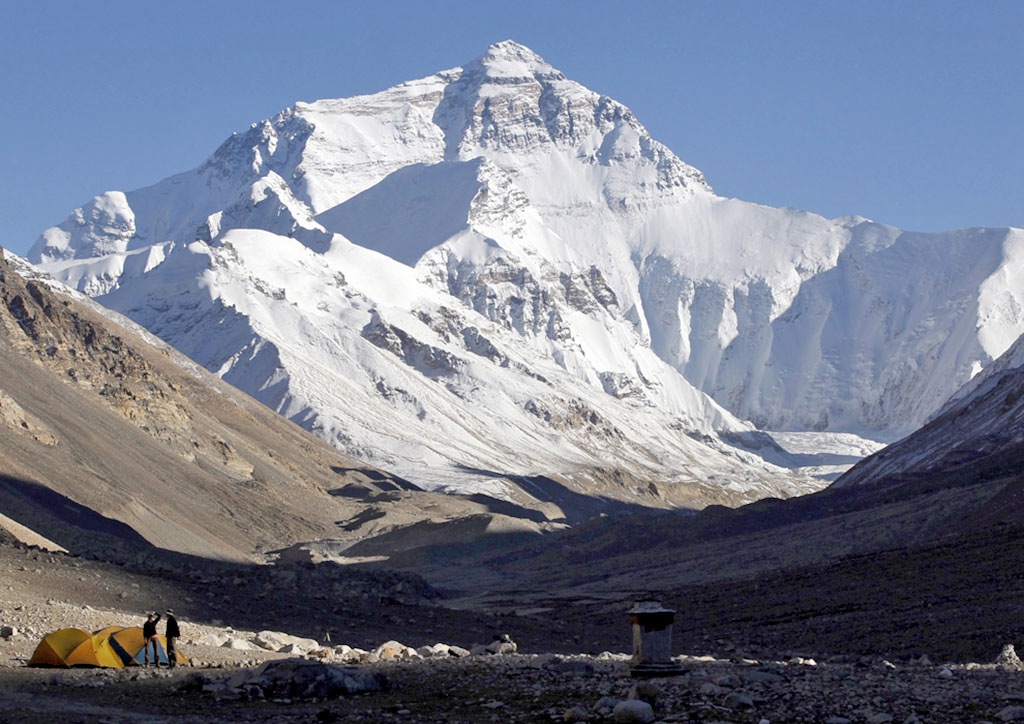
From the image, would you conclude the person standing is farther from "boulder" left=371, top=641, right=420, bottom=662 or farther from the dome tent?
"boulder" left=371, top=641, right=420, bottom=662

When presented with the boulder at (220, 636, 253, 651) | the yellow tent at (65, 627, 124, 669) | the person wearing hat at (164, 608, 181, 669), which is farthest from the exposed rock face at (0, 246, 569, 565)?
the person wearing hat at (164, 608, 181, 669)

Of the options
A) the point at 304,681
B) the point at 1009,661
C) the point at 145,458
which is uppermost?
the point at 145,458

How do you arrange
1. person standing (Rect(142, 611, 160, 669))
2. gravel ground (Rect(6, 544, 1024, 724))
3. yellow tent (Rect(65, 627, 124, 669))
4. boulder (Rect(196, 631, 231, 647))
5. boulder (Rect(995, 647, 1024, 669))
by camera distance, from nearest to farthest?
1. gravel ground (Rect(6, 544, 1024, 724))
2. yellow tent (Rect(65, 627, 124, 669))
3. person standing (Rect(142, 611, 160, 669))
4. boulder (Rect(995, 647, 1024, 669))
5. boulder (Rect(196, 631, 231, 647))

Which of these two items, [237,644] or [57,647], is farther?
[237,644]

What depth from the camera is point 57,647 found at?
2592 centimetres

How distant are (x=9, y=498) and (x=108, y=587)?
104ft

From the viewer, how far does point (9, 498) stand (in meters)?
68.6

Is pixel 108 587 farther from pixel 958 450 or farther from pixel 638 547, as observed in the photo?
pixel 958 450

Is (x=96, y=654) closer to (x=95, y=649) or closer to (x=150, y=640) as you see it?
(x=95, y=649)

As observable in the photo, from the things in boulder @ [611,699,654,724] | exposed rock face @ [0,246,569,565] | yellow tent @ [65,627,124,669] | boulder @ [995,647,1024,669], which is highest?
exposed rock face @ [0,246,569,565]

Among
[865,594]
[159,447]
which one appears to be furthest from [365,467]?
[865,594]

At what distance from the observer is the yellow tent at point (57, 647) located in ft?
84.4

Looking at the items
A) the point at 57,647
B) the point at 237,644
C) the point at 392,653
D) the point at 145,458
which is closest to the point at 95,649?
the point at 57,647

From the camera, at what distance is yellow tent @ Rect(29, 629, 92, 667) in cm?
2573
